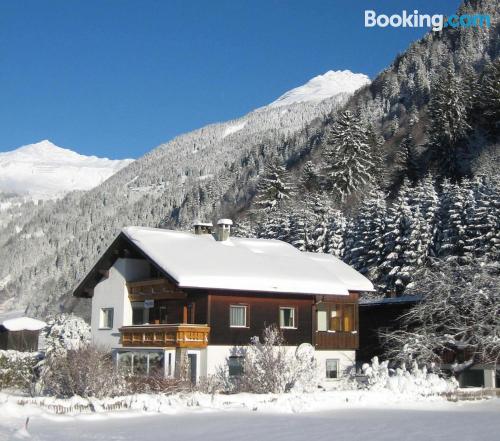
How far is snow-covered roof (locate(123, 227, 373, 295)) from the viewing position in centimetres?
3369

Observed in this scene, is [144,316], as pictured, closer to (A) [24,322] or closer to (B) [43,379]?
(B) [43,379]

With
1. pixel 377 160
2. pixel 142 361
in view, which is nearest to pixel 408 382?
pixel 142 361

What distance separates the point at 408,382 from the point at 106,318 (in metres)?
18.6

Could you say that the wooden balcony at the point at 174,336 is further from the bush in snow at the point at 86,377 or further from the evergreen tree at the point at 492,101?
the evergreen tree at the point at 492,101

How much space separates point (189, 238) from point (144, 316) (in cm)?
484

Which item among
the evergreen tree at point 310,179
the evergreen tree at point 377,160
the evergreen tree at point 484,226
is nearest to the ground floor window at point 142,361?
the evergreen tree at point 484,226

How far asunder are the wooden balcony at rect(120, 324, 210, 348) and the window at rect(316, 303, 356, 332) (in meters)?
7.28

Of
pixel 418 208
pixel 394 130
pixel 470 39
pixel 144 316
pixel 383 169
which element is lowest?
pixel 144 316

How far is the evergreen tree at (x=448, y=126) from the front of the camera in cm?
8052

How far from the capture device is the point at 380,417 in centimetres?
2192

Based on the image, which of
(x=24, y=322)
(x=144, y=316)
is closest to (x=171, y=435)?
(x=144, y=316)

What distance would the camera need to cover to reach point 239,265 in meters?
35.8

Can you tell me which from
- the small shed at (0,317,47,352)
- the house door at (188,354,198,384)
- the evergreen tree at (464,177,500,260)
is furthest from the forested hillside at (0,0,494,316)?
the small shed at (0,317,47,352)

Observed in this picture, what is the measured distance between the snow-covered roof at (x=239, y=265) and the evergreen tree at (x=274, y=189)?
4154 centimetres
